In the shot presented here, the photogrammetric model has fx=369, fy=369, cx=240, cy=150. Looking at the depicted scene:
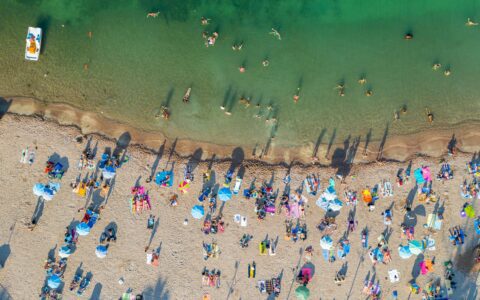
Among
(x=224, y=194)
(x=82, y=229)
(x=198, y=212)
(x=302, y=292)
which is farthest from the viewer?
(x=302, y=292)

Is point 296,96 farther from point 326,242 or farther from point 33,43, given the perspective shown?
point 33,43

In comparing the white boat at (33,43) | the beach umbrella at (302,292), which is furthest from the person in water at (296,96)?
the white boat at (33,43)

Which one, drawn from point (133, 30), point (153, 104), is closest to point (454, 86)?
point (153, 104)

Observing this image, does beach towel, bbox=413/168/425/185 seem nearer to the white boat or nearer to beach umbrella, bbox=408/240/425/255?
beach umbrella, bbox=408/240/425/255

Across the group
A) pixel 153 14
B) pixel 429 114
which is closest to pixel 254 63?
pixel 153 14

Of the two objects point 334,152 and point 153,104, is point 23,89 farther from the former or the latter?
point 334,152

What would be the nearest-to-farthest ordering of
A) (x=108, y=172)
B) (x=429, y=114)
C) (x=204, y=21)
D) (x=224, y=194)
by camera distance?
(x=108, y=172), (x=224, y=194), (x=204, y=21), (x=429, y=114)

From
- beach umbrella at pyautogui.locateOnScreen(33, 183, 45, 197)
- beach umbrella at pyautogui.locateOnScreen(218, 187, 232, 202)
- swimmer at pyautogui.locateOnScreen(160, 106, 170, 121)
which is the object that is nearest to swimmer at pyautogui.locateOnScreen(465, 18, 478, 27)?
beach umbrella at pyautogui.locateOnScreen(218, 187, 232, 202)
